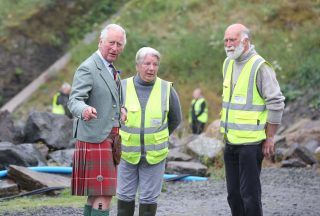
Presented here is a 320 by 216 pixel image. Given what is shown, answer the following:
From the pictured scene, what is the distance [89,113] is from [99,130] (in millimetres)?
432

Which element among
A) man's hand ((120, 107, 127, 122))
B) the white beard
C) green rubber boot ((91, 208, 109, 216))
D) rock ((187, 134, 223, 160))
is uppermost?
the white beard

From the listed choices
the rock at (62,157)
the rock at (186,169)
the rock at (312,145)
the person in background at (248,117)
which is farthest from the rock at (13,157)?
the rock at (312,145)

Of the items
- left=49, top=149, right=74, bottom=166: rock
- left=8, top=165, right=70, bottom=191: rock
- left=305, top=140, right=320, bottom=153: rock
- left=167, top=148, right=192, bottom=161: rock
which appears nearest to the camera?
left=8, top=165, right=70, bottom=191: rock

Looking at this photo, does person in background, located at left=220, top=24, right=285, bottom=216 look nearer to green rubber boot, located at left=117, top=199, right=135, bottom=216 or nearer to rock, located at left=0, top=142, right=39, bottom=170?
green rubber boot, located at left=117, top=199, right=135, bottom=216

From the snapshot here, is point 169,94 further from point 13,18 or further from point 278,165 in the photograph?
point 13,18

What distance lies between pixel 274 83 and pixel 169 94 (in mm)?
1040

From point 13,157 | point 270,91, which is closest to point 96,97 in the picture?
point 270,91

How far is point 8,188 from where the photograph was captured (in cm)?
1094

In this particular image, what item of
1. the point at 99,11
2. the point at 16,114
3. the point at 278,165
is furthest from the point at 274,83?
the point at 99,11

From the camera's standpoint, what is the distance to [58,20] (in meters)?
30.7

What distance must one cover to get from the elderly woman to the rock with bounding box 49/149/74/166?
6.64 meters

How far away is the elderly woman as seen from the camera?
7285 millimetres

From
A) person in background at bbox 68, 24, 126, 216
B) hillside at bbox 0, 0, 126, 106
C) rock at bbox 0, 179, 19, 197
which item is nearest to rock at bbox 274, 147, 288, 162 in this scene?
rock at bbox 0, 179, 19, 197

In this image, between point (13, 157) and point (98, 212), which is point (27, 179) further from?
point (98, 212)
